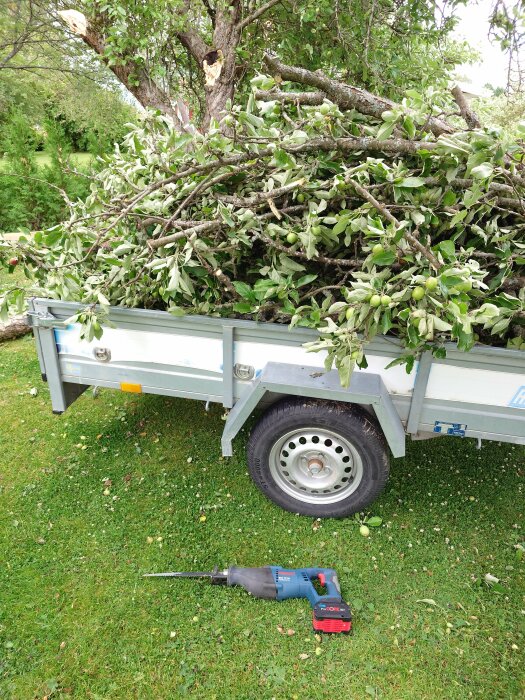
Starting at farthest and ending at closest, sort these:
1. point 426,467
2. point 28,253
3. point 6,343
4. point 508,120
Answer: point 508,120 < point 6,343 < point 426,467 < point 28,253

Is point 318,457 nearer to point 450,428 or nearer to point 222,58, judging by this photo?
point 450,428

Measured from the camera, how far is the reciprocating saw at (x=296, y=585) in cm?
235

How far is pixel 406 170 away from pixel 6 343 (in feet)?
16.3

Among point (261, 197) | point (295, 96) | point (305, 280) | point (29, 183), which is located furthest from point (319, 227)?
point (29, 183)

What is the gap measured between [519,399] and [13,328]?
5.33m

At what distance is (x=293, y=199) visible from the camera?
272 cm

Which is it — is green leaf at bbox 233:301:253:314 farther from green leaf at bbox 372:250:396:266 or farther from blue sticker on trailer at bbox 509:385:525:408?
blue sticker on trailer at bbox 509:385:525:408

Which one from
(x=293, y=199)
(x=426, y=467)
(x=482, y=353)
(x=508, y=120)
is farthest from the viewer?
(x=508, y=120)

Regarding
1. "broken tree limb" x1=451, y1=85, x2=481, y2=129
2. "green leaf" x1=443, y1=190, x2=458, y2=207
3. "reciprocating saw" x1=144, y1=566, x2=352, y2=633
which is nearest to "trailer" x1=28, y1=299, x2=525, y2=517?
"reciprocating saw" x1=144, y1=566, x2=352, y2=633

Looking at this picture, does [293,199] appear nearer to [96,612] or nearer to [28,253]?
[28,253]

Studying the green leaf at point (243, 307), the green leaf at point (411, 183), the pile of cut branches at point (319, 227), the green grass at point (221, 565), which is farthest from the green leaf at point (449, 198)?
the green grass at point (221, 565)

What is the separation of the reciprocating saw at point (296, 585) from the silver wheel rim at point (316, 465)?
0.53 m

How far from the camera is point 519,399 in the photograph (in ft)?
8.16

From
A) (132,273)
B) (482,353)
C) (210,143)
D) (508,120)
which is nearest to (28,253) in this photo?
(132,273)
